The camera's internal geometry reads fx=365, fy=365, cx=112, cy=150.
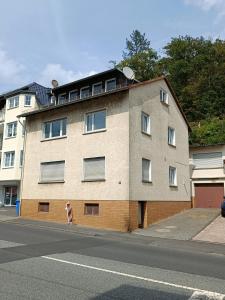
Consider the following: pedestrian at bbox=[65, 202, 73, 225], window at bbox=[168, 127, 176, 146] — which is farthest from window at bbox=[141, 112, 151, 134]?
pedestrian at bbox=[65, 202, 73, 225]

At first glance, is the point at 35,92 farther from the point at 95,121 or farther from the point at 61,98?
the point at 95,121

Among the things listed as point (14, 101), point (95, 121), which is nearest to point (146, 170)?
point (95, 121)

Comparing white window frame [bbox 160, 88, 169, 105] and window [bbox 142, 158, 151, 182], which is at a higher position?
white window frame [bbox 160, 88, 169, 105]

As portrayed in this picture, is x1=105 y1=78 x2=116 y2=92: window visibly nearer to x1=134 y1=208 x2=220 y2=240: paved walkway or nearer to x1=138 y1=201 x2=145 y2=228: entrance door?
x1=138 y1=201 x2=145 y2=228: entrance door

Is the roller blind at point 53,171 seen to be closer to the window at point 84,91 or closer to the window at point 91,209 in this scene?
the window at point 91,209

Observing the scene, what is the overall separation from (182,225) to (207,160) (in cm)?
1058

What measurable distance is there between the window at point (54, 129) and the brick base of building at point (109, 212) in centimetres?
445

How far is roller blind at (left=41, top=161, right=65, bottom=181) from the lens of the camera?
2345 centimetres

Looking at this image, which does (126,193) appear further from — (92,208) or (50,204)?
(50,204)

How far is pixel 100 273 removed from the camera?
26.0 feet

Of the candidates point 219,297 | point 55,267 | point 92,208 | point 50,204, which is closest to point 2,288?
point 55,267

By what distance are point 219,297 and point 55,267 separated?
3766 millimetres

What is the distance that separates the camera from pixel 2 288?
21.3 feet

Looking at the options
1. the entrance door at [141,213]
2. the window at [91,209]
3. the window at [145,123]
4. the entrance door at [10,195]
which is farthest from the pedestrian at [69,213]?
the entrance door at [10,195]
